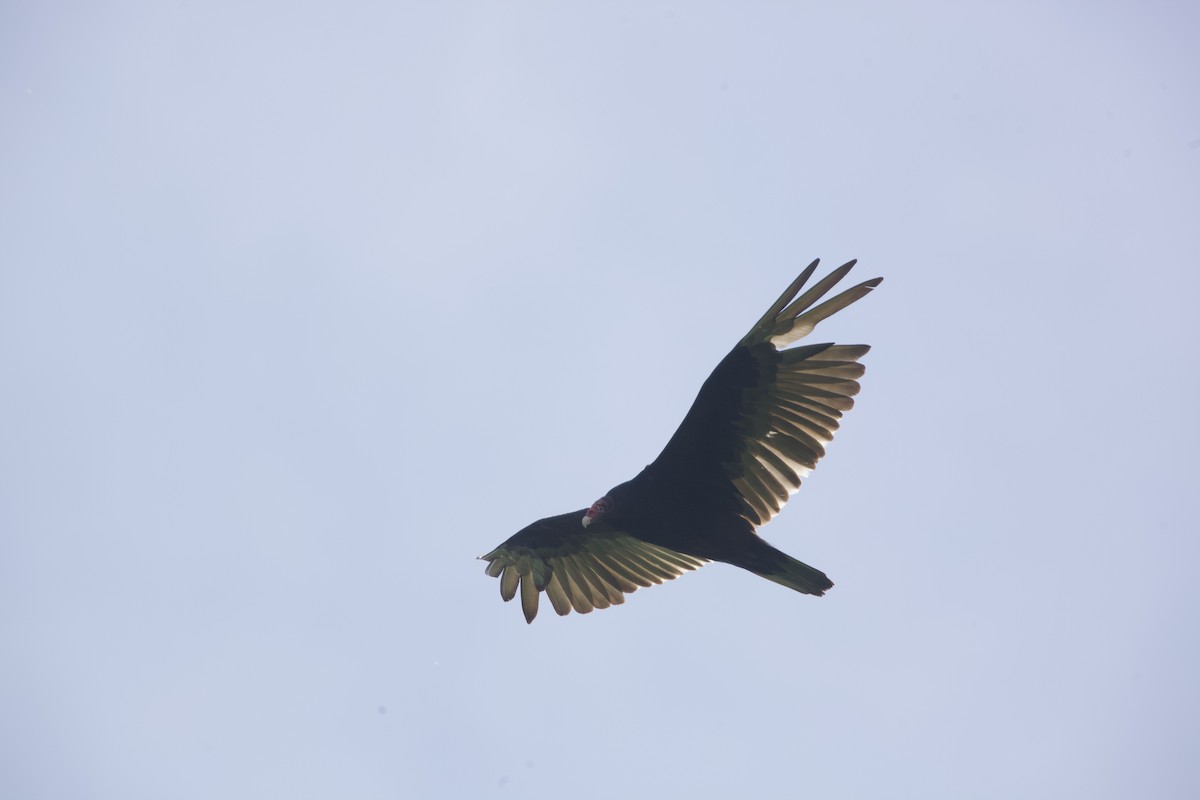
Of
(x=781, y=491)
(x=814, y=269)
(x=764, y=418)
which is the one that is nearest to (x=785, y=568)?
(x=781, y=491)

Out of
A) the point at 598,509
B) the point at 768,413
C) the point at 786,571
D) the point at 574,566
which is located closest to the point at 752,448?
the point at 768,413

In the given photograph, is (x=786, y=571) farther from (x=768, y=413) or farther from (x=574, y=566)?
(x=574, y=566)

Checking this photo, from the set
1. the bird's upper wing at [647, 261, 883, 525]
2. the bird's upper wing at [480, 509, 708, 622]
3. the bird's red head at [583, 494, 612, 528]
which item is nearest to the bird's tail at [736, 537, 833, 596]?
the bird's upper wing at [647, 261, 883, 525]

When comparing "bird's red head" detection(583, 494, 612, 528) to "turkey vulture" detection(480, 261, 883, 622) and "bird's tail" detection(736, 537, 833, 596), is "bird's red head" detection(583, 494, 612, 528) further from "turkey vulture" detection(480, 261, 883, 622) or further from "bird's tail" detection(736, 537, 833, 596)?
"bird's tail" detection(736, 537, 833, 596)

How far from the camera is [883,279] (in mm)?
8023

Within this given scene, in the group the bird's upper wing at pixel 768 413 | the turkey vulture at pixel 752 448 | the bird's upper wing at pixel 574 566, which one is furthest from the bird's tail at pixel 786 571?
the bird's upper wing at pixel 574 566

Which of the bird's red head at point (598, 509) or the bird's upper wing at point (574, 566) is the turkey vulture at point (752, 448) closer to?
the bird's red head at point (598, 509)

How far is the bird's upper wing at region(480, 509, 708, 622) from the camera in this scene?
9.97 m

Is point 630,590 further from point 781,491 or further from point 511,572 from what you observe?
point 781,491

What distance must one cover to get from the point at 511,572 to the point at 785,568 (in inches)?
113

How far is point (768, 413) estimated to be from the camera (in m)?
8.64

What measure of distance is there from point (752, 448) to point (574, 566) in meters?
2.36

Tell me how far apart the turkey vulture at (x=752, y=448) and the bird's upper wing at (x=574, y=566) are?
73cm

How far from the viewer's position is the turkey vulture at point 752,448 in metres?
8.41
